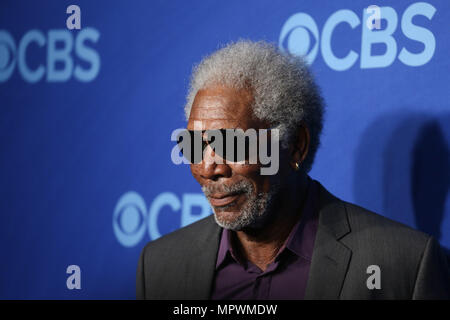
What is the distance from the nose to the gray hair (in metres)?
0.14

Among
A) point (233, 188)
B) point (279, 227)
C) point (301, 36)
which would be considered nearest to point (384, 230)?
point (279, 227)

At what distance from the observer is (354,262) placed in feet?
4.83

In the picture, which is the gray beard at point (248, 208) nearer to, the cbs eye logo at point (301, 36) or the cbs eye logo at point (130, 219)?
the cbs eye logo at point (301, 36)

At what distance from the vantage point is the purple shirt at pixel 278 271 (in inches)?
59.9

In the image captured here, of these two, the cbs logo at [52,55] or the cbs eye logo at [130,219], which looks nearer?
the cbs eye logo at [130,219]

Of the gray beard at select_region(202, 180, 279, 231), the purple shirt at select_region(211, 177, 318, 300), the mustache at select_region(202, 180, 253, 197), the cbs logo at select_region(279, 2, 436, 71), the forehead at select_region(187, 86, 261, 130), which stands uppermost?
the cbs logo at select_region(279, 2, 436, 71)

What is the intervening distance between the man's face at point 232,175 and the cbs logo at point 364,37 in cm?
39

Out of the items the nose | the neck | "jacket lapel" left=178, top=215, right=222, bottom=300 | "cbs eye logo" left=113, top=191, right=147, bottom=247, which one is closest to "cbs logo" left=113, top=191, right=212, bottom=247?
"cbs eye logo" left=113, top=191, right=147, bottom=247

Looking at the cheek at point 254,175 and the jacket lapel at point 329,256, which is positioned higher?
the cheek at point 254,175

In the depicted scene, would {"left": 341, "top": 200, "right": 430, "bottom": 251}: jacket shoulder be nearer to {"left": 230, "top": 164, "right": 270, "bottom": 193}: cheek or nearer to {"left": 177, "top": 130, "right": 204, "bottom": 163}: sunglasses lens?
{"left": 230, "top": 164, "right": 270, "bottom": 193}: cheek

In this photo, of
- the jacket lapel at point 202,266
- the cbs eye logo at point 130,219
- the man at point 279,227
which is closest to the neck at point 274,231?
the man at point 279,227

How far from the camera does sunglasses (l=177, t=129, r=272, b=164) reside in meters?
1.45

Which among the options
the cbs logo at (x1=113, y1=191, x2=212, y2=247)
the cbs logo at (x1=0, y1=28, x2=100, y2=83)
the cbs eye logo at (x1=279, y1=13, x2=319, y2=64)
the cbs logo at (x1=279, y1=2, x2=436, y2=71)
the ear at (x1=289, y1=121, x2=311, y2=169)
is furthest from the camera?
the cbs logo at (x1=0, y1=28, x2=100, y2=83)
